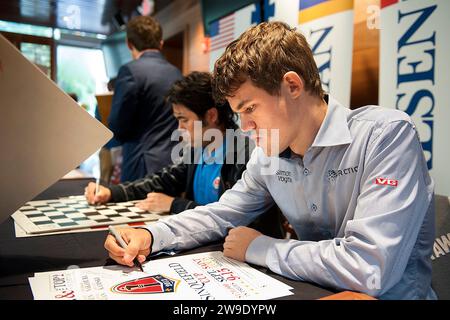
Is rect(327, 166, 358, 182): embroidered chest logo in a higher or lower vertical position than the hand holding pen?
higher

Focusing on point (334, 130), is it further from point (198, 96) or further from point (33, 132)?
point (198, 96)

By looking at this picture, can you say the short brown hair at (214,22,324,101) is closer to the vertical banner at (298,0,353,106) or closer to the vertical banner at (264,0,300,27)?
the vertical banner at (298,0,353,106)

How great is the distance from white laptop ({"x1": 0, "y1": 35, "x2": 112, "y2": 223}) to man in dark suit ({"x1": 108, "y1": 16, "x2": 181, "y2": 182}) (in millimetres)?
1428

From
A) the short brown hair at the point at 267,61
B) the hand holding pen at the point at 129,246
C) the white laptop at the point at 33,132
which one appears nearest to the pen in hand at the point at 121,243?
the hand holding pen at the point at 129,246

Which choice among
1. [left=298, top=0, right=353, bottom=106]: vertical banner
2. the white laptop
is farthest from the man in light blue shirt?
[left=298, top=0, right=353, bottom=106]: vertical banner

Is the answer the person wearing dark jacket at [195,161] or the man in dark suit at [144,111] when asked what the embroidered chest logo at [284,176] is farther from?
the man in dark suit at [144,111]

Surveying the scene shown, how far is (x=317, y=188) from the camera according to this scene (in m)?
1.03

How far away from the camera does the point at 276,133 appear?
3.38ft

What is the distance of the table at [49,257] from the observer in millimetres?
793

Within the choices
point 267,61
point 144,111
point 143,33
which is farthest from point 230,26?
point 267,61

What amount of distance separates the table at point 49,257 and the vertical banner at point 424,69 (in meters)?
1.08

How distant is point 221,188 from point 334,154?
0.63m

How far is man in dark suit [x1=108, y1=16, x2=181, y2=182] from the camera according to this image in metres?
2.41

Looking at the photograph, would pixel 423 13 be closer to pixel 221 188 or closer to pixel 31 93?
pixel 221 188
